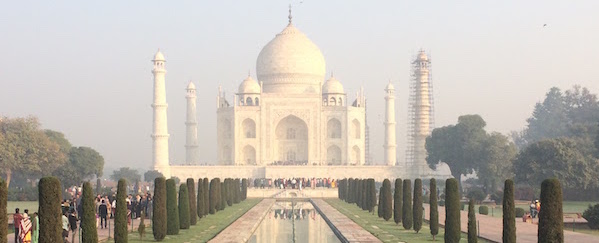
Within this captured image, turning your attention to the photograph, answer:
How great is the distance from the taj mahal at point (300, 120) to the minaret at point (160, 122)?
3.59 m

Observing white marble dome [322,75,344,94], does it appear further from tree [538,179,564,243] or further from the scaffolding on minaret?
tree [538,179,564,243]

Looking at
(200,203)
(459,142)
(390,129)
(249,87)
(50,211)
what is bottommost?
(200,203)

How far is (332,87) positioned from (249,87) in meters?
5.36

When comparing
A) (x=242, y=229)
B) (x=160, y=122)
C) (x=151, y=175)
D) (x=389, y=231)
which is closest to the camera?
(x=389, y=231)

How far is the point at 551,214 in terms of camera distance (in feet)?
44.1

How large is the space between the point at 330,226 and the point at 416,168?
1447 inches

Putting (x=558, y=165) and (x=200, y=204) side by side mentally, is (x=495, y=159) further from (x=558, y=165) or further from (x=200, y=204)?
(x=200, y=204)

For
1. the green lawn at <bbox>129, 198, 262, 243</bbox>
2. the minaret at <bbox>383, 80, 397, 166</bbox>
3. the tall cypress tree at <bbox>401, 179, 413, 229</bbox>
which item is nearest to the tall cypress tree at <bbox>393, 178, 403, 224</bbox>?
the tall cypress tree at <bbox>401, 179, 413, 229</bbox>

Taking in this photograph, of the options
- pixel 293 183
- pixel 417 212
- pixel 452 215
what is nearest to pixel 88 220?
pixel 452 215

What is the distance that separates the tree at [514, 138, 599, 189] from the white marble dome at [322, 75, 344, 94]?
27.0m

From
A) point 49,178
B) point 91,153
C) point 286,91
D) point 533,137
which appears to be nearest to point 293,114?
point 286,91

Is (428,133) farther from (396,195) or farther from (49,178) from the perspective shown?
(49,178)

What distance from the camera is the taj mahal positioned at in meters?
63.8

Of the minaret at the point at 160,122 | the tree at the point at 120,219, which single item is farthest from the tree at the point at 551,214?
the minaret at the point at 160,122
